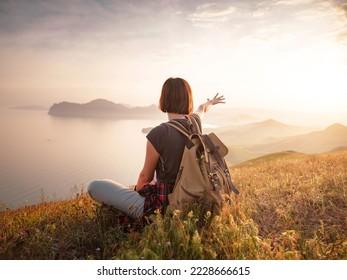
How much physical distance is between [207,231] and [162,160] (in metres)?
0.88

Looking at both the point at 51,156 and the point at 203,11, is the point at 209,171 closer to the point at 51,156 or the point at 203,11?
the point at 203,11

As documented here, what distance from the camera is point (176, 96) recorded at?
15.0 ft

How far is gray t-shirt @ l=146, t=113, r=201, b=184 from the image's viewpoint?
448 centimetres

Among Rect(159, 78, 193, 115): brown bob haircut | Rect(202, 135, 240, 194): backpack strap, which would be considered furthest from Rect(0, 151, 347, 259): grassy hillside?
Rect(159, 78, 193, 115): brown bob haircut

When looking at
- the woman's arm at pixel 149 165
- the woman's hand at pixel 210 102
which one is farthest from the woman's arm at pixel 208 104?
the woman's arm at pixel 149 165

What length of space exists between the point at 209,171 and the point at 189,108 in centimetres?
74

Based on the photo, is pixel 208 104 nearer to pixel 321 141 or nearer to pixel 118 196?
pixel 118 196

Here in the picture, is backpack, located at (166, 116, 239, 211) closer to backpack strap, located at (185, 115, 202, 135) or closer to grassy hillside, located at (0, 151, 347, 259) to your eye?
backpack strap, located at (185, 115, 202, 135)

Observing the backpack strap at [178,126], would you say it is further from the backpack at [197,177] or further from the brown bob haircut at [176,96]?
the brown bob haircut at [176,96]

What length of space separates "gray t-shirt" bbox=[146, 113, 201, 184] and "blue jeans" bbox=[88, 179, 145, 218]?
1.22ft

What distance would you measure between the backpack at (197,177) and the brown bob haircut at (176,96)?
0.53ft

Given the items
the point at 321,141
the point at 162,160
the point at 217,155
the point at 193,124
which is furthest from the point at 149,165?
the point at 321,141

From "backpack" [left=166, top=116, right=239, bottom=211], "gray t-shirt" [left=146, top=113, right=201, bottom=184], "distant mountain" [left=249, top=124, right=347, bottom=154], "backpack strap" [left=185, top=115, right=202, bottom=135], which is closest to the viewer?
"backpack" [left=166, top=116, right=239, bottom=211]

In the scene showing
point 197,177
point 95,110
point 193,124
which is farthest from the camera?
point 95,110
